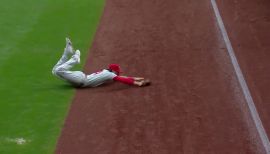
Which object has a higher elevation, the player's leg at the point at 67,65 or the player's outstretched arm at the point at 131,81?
the player's leg at the point at 67,65

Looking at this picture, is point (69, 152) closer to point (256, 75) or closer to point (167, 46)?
point (256, 75)

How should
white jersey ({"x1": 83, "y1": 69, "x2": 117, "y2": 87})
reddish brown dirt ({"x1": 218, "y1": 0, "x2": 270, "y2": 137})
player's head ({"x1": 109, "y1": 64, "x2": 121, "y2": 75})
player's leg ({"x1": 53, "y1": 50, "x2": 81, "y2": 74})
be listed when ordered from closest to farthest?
reddish brown dirt ({"x1": 218, "y1": 0, "x2": 270, "y2": 137})
player's leg ({"x1": 53, "y1": 50, "x2": 81, "y2": 74})
white jersey ({"x1": 83, "y1": 69, "x2": 117, "y2": 87})
player's head ({"x1": 109, "y1": 64, "x2": 121, "y2": 75})

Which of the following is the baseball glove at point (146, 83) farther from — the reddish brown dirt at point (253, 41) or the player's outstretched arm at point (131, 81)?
the reddish brown dirt at point (253, 41)

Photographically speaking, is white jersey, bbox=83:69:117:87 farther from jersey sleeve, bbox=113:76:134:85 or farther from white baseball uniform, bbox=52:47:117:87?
jersey sleeve, bbox=113:76:134:85

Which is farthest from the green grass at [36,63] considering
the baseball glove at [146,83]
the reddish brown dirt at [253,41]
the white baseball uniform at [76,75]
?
the reddish brown dirt at [253,41]

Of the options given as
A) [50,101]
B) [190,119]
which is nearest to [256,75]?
[190,119]

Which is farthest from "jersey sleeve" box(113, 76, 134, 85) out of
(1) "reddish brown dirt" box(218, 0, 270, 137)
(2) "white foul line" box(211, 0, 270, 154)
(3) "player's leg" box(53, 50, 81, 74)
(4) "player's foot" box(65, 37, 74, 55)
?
(1) "reddish brown dirt" box(218, 0, 270, 137)

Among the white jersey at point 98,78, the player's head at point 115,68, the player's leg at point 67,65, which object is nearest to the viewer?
the player's leg at point 67,65
